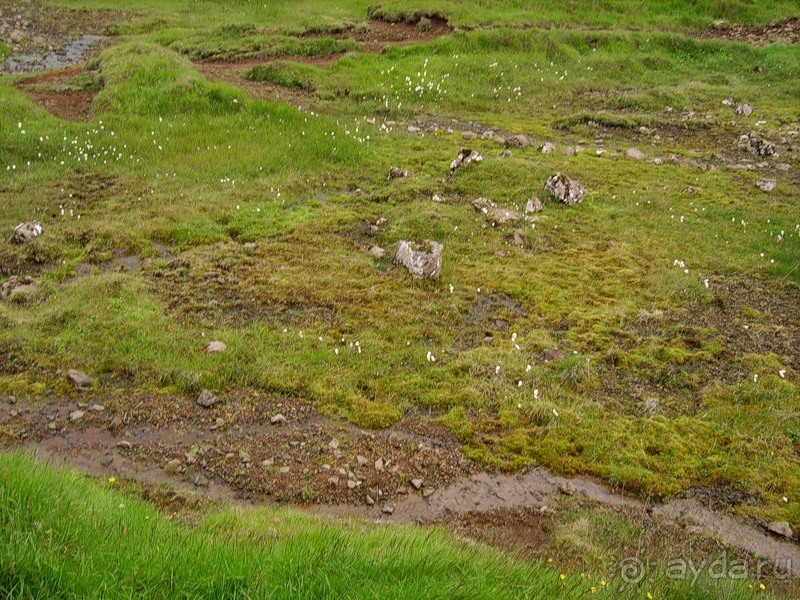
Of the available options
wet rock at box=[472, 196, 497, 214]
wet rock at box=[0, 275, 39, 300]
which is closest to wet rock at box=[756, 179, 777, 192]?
wet rock at box=[472, 196, 497, 214]

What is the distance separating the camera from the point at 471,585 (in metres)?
4.52

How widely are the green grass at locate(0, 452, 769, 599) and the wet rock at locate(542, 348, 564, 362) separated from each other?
5063 millimetres

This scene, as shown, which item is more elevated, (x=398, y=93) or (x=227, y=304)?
(x=398, y=93)

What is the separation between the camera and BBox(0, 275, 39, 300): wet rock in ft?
35.9

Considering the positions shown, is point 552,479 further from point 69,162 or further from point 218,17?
point 218,17

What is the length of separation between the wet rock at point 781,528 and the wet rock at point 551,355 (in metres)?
3.94

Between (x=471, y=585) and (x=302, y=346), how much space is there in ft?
20.7

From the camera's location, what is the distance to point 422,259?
12.6 meters

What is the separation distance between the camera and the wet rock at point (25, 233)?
→ 12.7 m

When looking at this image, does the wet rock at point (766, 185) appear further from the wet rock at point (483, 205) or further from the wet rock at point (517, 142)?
the wet rock at point (483, 205)

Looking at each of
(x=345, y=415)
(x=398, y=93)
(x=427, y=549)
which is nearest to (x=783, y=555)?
(x=427, y=549)

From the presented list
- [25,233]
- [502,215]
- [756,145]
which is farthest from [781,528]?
[756,145]

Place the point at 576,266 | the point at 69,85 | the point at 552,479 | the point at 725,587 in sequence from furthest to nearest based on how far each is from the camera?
the point at 69,85 → the point at 576,266 → the point at 552,479 → the point at 725,587

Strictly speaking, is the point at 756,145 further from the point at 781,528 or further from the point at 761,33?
the point at 761,33
